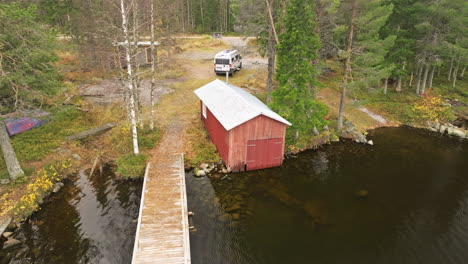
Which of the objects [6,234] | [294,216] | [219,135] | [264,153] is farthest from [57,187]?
[294,216]

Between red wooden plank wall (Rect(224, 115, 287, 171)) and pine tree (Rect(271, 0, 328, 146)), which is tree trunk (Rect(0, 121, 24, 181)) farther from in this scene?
pine tree (Rect(271, 0, 328, 146))

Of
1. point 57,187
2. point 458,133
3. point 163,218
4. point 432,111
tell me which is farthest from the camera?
point 432,111

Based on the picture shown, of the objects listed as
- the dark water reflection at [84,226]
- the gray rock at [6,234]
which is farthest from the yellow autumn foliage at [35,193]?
the gray rock at [6,234]

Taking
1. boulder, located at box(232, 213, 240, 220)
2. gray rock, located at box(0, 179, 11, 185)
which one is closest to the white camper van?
boulder, located at box(232, 213, 240, 220)

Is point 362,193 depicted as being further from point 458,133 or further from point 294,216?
point 458,133

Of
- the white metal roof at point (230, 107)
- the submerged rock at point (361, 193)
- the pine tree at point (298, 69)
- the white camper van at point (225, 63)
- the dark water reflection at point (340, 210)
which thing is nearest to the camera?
the dark water reflection at point (340, 210)

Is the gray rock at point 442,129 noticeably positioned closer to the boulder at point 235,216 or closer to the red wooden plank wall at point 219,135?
the red wooden plank wall at point 219,135
